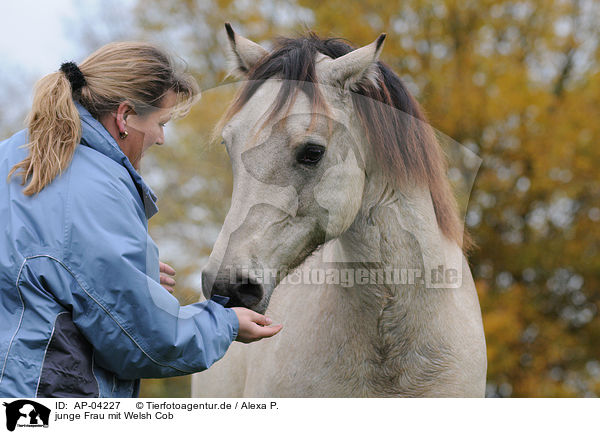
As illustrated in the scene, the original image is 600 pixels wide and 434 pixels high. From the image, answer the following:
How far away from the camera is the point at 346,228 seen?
2436 millimetres

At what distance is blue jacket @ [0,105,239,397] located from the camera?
5.79 feet

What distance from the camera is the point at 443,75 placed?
25.5ft

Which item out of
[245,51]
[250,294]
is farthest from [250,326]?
[245,51]

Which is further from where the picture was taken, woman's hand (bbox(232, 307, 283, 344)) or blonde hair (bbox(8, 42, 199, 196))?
woman's hand (bbox(232, 307, 283, 344))

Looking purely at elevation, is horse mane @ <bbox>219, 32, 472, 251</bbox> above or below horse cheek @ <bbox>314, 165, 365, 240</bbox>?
above

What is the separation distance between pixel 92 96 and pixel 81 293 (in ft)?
2.35

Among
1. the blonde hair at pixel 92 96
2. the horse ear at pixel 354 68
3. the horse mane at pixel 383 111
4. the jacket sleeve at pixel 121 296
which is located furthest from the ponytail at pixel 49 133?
the horse ear at pixel 354 68

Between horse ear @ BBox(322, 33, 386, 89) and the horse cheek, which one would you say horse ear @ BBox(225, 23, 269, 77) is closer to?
horse ear @ BBox(322, 33, 386, 89)

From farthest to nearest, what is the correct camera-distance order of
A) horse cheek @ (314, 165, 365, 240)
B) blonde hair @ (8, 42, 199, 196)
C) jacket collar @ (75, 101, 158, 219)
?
horse cheek @ (314, 165, 365, 240) → jacket collar @ (75, 101, 158, 219) → blonde hair @ (8, 42, 199, 196)

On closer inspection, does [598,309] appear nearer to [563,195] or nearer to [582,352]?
[582,352]

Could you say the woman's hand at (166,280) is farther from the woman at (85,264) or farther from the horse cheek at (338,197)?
the horse cheek at (338,197)

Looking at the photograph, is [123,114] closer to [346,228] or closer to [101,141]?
Result: [101,141]

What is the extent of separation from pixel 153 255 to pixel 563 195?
7.40m
